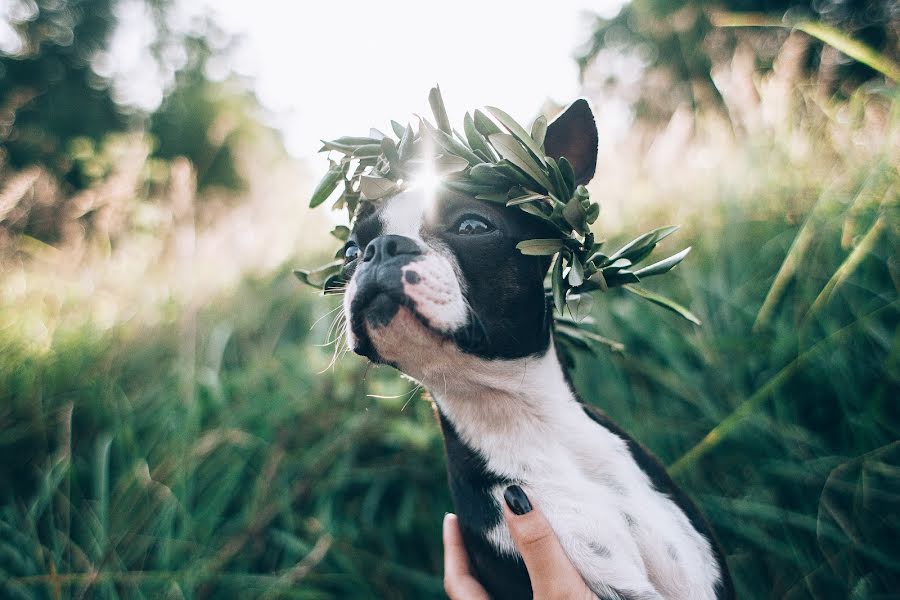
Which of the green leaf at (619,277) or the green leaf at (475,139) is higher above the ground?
the green leaf at (475,139)

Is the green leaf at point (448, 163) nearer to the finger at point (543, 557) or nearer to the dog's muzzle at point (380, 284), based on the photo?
the dog's muzzle at point (380, 284)

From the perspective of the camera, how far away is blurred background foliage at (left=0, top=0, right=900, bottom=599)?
179 centimetres

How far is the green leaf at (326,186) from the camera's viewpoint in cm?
139

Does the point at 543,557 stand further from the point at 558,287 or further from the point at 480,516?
the point at 558,287

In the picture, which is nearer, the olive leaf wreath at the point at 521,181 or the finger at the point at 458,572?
the olive leaf wreath at the point at 521,181

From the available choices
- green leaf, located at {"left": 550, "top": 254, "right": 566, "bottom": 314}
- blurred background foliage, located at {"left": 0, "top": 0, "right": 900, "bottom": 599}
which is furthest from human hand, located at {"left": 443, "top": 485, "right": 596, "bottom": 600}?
blurred background foliage, located at {"left": 0, "top": 0, "right": 900, "bottom": 599}

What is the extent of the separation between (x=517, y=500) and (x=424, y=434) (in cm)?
108

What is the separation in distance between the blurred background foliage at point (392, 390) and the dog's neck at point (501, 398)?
1.02 feet

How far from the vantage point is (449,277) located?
1098 mm

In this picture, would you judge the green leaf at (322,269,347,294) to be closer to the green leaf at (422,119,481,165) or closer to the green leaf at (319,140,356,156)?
the green leaf at (319,140,356,156)

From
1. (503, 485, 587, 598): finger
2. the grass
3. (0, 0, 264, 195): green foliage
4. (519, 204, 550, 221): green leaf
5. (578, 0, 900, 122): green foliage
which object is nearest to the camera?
(503, 485, 587, 598): finger

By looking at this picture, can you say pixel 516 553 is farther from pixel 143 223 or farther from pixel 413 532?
pixel 143 223

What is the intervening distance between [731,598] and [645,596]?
29 centimetres

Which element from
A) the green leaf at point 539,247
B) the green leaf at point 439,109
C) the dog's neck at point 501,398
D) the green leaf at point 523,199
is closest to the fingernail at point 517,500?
the dog's neck at point 501,398
